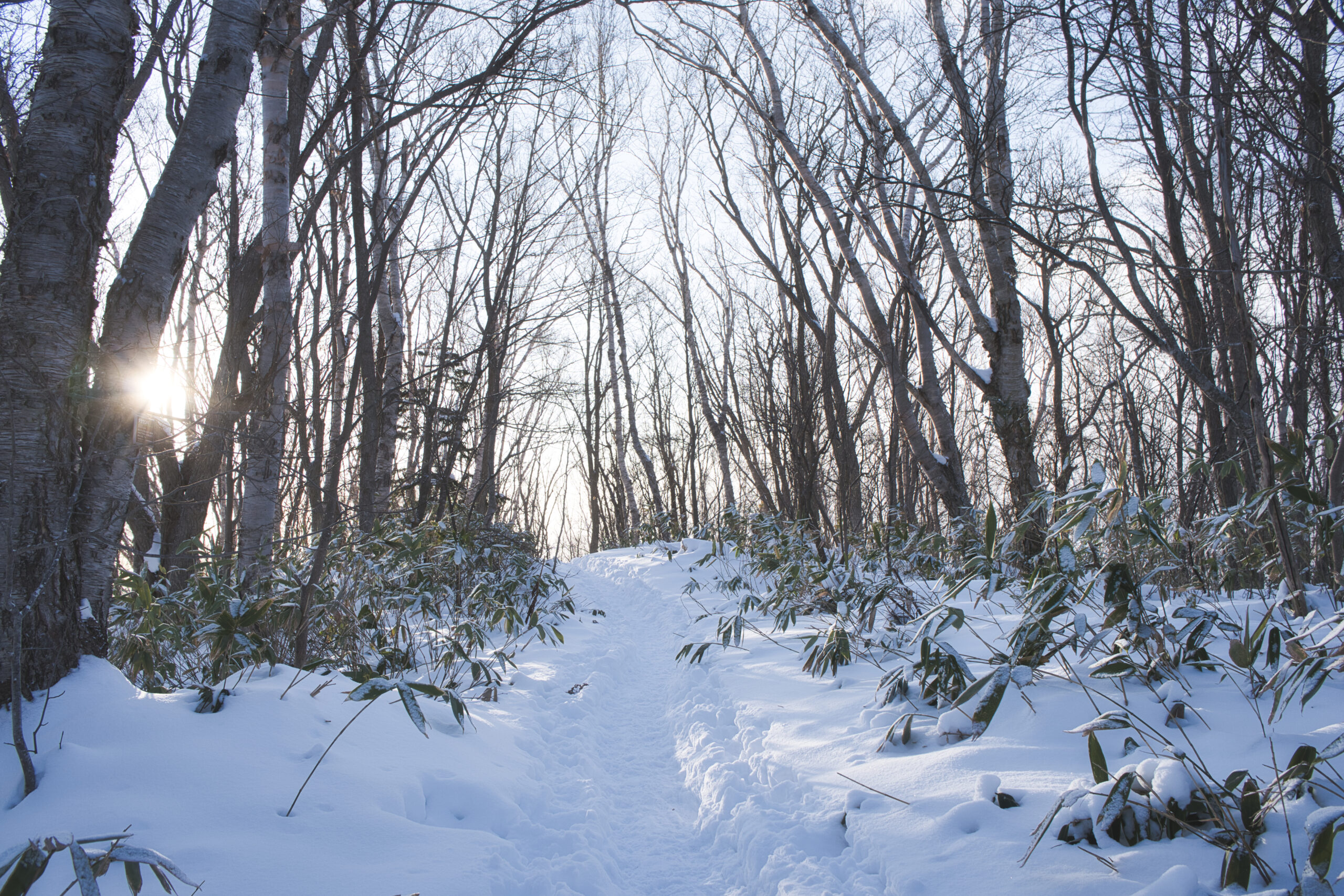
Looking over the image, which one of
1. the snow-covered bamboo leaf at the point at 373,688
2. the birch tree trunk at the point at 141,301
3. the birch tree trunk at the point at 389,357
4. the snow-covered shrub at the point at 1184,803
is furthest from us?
the birch tree trunk at the point at 389,357

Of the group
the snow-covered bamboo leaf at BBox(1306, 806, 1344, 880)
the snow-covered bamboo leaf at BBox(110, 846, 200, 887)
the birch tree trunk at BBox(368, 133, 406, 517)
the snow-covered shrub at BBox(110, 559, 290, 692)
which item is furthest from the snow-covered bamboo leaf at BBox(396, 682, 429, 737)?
the birch tree trunk at BBox(368, 133, 406, 517)

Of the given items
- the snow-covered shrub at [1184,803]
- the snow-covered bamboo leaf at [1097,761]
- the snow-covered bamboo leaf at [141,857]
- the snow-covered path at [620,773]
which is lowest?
the snow-covered path at [620,773]

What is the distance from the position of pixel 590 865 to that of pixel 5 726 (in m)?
1.58

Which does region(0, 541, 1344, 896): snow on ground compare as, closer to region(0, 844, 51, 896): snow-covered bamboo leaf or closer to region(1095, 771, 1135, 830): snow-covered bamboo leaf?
region(1095, 771, 1135, 830): snow-covered bamboo leaf

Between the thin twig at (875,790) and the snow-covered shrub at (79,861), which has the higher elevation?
the snow-covered shrub at (79,861)

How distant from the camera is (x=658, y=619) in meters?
6.22

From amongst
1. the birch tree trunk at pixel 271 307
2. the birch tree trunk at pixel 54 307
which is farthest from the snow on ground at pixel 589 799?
the birch tree trunk at pixel 271 307

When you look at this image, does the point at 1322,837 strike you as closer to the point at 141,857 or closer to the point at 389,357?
the point at 141,857

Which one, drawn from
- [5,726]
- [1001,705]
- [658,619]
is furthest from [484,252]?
[1001,705]

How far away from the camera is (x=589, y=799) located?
2.27 m

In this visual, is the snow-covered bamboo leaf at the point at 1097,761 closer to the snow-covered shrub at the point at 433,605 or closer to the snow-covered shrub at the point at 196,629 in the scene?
the snow-covered shrub at the point at 433,605

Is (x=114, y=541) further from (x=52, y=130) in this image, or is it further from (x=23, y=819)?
(x=52, y=130)


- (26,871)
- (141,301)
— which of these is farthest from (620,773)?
(141,301)

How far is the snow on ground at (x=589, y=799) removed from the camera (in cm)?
141
